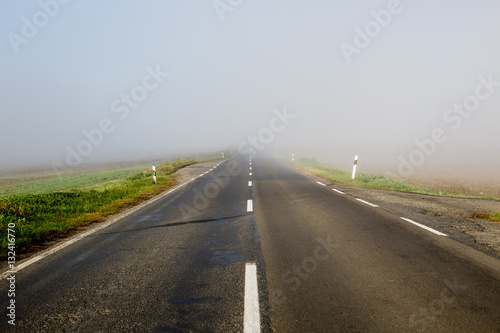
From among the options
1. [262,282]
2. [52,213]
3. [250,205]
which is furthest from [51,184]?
[262,282]

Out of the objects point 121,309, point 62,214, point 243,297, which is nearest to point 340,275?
point 243,297

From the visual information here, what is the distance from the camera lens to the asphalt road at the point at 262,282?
8.97 ft

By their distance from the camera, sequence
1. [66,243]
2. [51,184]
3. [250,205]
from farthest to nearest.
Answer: [51,184] → [250,205] → [66,243]

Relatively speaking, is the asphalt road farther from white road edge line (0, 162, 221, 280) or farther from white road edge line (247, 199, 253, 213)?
white road edge line (247, 199, 253, 213)

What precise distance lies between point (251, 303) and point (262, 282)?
22.1 inches

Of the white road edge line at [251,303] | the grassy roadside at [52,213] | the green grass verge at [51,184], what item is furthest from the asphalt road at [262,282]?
the green grass verge at [51,184]

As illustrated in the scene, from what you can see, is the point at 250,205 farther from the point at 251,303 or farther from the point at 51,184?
the point at 51,184

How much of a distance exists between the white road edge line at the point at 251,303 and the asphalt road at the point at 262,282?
0.04 ft

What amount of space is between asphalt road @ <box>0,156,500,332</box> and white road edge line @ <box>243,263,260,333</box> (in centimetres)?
1

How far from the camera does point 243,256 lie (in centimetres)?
456

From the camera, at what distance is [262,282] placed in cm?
357

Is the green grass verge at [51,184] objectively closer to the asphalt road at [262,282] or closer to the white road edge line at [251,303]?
the asphalt road at [262,282]

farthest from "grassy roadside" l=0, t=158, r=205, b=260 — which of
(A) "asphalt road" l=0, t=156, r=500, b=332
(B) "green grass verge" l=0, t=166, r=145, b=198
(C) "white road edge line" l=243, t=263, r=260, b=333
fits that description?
(B) "green grass verge" l=0, t=166, r=145, b=198

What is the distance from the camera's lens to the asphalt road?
2.73m
